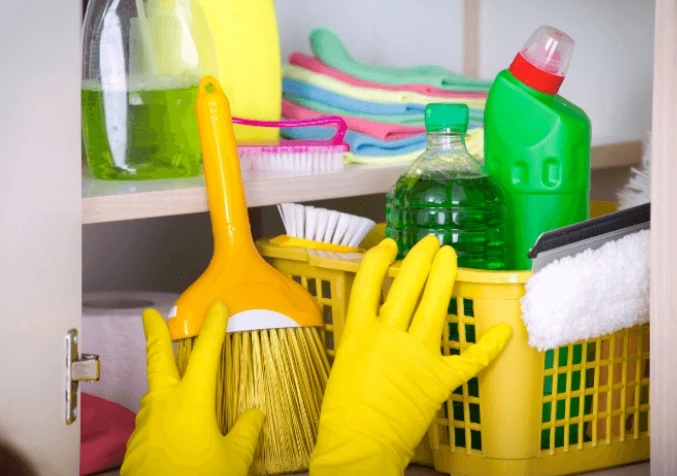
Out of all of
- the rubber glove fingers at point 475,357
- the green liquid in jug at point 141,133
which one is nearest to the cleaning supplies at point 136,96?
the green liquid in jug at point 141,133

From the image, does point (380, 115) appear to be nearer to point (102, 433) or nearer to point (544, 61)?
point (544, 61)

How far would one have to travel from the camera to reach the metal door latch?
74 centimetres

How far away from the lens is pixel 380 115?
115 centimetres

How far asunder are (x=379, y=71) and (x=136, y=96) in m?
0.41

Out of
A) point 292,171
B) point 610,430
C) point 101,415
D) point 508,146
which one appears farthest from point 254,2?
point 610,430

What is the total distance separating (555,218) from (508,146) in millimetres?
76

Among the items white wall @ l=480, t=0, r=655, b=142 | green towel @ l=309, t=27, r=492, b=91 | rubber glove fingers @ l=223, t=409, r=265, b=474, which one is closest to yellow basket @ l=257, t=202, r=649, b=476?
rubber glove fingers @ l=223, t=409, r=265, b=474

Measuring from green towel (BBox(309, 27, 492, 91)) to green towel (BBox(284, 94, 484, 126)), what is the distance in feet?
0.18

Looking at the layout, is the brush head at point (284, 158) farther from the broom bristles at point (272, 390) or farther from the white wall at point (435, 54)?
the white wall at point (435, 54)

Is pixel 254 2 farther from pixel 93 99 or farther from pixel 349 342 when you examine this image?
pixel 349 342

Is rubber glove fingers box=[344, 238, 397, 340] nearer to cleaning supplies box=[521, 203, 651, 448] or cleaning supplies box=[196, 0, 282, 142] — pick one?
cleaning supplies box=[521, 203, 651, 448]

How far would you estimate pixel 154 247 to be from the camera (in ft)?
4.25

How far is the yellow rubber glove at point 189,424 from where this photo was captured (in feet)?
2.47

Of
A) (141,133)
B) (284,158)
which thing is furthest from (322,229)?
(141,133)
